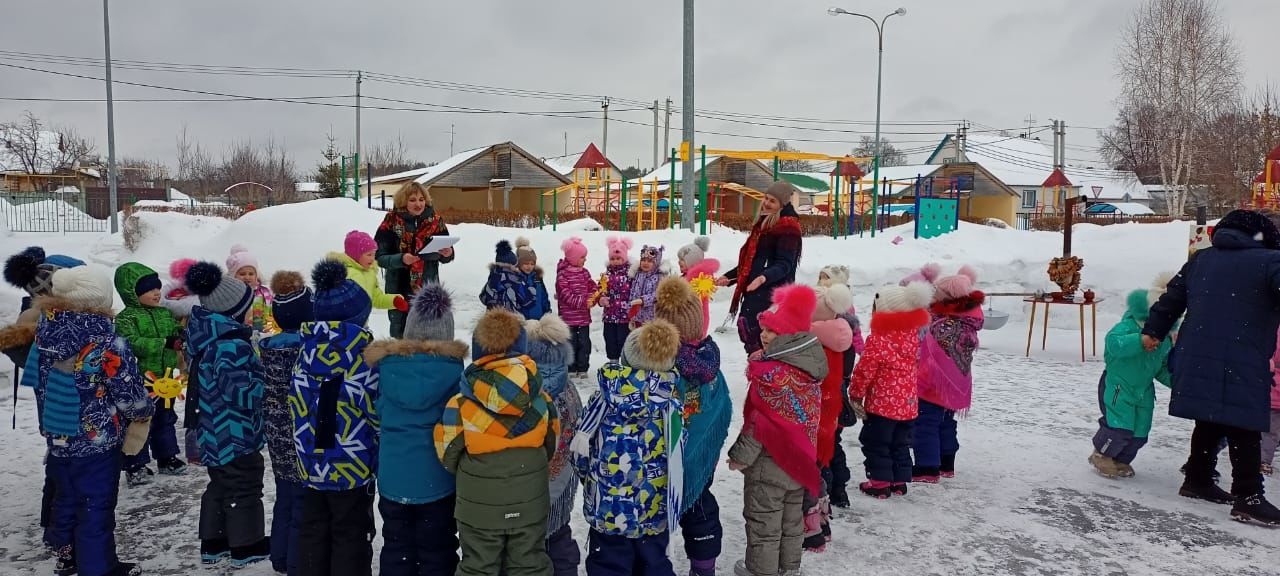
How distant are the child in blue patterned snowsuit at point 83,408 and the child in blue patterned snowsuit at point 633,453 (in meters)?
2.32

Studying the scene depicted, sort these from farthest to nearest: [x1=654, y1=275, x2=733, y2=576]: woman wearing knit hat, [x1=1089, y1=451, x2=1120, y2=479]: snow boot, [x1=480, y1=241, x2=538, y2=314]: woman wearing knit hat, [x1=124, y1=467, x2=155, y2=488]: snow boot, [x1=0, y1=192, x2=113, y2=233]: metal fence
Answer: [x1=0, y1=192, x2=113, y2=233]: metal fence, [x1=480, y1=241, x2=538, y2=314]: woman wearing knit hat, [x1=1089, y1=451, x2=1120, y2=479]: snow boot, [x1=124, y1=467, x2=155, y2=488]: snow boot, [x1=654, y1=275, x2=733, y2=576]: woman wearing knit hat

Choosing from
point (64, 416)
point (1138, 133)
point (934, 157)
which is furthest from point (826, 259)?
point (934, 157)

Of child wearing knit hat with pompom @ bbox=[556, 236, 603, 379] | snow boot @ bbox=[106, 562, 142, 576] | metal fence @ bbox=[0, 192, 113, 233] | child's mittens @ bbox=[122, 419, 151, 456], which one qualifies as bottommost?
snow boot @ bbox=[106, 562, 142, 576]

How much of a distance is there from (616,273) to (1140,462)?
4864 mm

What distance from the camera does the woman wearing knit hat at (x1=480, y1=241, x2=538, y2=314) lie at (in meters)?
7.43

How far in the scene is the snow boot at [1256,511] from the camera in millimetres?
4613

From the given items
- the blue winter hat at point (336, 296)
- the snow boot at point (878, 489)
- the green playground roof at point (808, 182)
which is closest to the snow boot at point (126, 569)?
the blue winter hat at point (336, 296)

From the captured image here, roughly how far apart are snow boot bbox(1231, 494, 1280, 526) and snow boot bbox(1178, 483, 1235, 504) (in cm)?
28

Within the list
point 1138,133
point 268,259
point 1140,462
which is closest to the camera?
point 1140,462

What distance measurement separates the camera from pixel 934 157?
6719 centimetres

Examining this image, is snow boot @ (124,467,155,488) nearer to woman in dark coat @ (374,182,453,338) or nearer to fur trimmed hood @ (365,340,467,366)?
woman in dark coat @ (374,182,453,338)

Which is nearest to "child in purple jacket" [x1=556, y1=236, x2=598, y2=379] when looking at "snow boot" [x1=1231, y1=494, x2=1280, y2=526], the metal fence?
"snow boot" [x1=1231, y1=494, x2=1280, y2=526]

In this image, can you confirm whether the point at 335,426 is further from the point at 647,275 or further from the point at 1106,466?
the point at 1106,466

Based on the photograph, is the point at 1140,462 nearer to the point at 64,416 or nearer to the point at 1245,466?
the point at 1245,466
